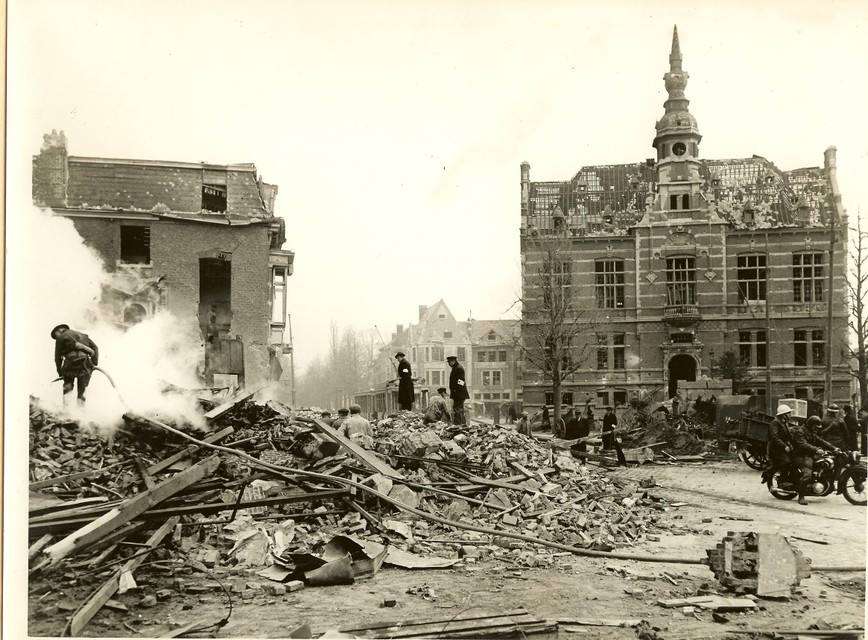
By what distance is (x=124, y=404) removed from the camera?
22.9ft

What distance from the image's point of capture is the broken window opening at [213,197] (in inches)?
306

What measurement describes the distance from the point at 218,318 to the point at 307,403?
3194 mm

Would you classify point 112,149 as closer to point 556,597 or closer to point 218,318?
point 218,318

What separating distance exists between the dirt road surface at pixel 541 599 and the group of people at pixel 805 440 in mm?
1375

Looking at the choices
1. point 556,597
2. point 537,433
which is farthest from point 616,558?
point 537,433

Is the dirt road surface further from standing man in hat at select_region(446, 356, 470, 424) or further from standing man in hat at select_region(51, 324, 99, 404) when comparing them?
standing man in hat at select_region(446, 356, 470, 424)

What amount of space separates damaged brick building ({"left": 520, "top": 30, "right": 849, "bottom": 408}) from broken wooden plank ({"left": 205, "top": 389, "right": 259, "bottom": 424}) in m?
6.79

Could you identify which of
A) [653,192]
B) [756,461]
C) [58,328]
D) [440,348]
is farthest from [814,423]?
[653,192]

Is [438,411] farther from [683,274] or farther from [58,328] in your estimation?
[683,274]

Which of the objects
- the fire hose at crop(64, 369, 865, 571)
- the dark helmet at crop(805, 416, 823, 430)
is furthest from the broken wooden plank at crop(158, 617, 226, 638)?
the dark helmet at crop(805, 416, 823, 430)

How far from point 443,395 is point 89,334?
665 centimetres

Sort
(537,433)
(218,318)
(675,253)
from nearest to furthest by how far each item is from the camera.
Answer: (218,318), (675,253), (537,433)

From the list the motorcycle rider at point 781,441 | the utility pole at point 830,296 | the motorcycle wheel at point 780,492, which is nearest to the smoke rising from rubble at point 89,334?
the motorcycle rider at point 781,441

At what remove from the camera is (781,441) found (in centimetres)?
844
